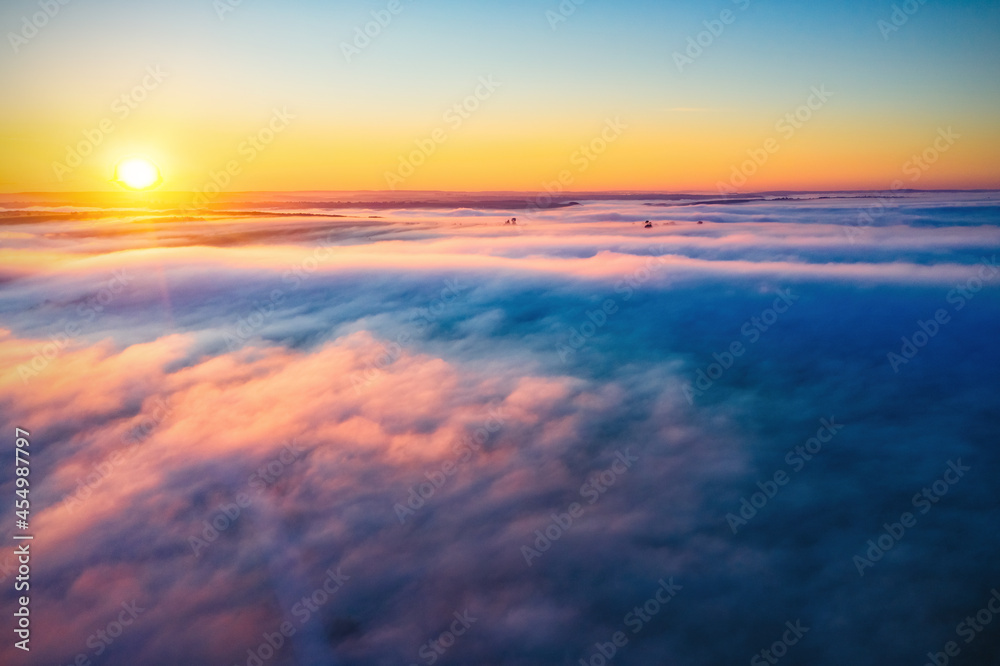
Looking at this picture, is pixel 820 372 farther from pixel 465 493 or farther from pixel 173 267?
pixel 173 267

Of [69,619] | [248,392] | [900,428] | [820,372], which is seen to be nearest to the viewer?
[69,619]

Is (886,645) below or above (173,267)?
below

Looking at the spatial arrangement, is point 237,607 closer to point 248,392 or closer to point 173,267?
point 248,392

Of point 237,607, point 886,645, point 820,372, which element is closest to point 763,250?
point 820,372

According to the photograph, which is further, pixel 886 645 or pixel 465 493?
pixel 465 493

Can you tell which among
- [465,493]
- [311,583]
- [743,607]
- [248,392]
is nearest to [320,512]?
[311,583]

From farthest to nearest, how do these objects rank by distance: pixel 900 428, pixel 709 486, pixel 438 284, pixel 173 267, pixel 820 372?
pixel 173 267 → pixel 438 284 → pixel 820 372 → pixel 900 428 → pixel 709 486

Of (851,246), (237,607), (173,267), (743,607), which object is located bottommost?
(743,607)

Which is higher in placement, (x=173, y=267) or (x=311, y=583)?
(x=173, y=267)

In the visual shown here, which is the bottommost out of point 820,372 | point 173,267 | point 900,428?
point 900,428
